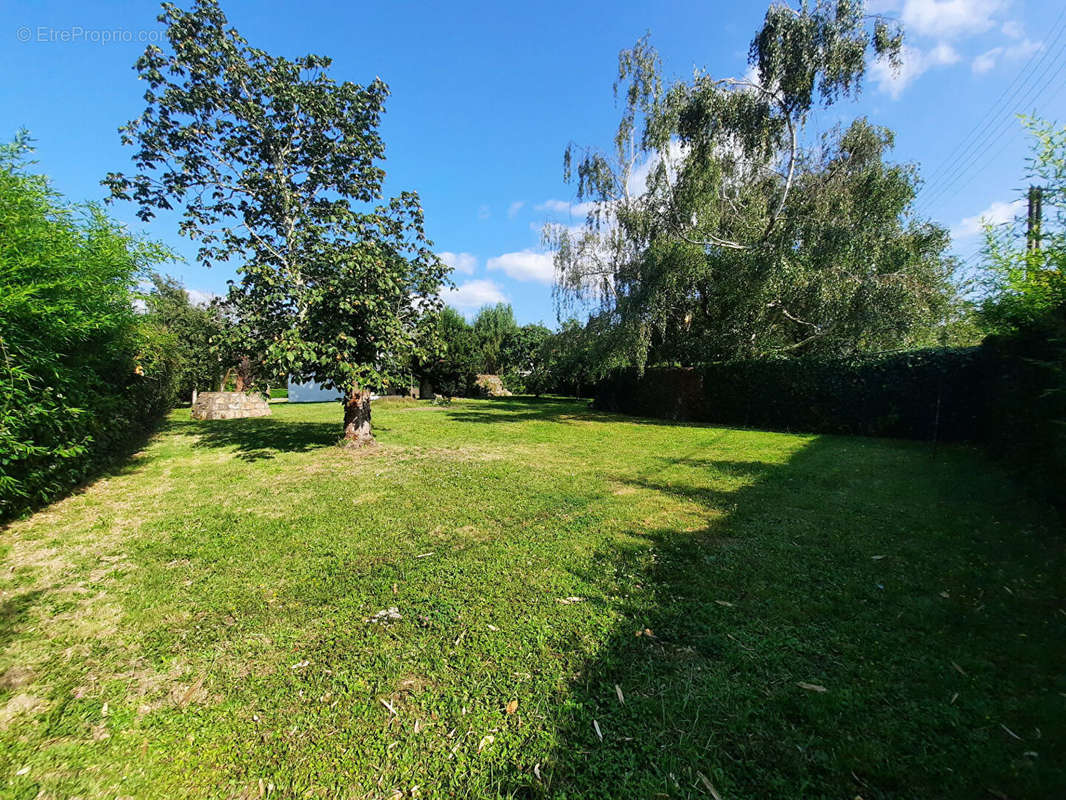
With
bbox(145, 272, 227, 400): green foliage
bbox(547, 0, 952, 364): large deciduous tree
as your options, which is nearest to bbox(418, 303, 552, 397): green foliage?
bbox(547, 0, 952, 364): large deciduous tree

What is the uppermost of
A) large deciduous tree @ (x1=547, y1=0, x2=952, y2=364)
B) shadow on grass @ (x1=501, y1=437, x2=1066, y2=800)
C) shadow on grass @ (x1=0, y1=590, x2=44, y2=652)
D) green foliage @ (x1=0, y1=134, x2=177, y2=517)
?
large deciduous tree @ (x1=547, y1=0, x2=952, y2=364)

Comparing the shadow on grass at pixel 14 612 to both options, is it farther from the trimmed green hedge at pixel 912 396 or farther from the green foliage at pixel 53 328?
the trimmed green hedge at pixel 912 396

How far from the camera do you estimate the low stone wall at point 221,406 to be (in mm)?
13812

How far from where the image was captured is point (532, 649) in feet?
7.14

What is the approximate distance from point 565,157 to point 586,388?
18.3 metres

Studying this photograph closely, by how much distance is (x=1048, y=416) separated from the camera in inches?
160

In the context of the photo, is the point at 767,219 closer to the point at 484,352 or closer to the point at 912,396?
the point at 912,396

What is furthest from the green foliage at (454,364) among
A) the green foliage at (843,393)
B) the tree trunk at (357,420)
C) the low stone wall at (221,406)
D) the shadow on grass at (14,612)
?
the shadow on grass at (14,612)

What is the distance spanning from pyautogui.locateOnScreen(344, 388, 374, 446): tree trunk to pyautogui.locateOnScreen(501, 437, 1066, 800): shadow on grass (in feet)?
20.2

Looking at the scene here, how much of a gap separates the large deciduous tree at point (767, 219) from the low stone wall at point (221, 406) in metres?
13.8

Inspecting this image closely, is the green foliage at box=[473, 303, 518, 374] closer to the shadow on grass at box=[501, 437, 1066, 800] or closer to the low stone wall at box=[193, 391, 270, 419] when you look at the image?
the low stone wall at box=[193, 391, 270, 419]

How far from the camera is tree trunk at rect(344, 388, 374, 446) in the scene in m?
7.87

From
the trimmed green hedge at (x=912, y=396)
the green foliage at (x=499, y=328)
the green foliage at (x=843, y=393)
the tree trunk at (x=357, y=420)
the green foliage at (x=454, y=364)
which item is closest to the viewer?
the trimmed green hedge at (x=912, y=396)

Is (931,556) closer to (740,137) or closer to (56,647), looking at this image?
(56,647)
